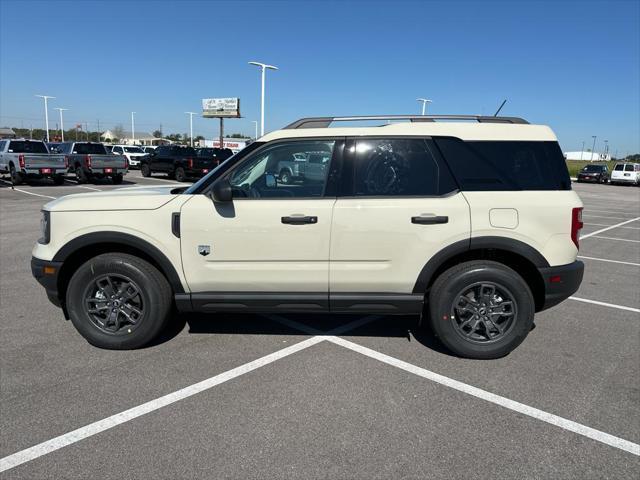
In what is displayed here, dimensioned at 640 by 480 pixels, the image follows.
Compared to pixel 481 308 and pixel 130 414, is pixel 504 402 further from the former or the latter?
pixel 130 414

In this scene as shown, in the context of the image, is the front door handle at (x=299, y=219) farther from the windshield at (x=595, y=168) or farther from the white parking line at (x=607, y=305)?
the windshield at (x=595, y=168)

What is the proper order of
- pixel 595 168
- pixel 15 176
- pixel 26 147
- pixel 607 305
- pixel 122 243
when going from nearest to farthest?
pixel 122 243 < pixel 607 305 < pixel 15 176 < pixel 26 147 < pixel 595 168

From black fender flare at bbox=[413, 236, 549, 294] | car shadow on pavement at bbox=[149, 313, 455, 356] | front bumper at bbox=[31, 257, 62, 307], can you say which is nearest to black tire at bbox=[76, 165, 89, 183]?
car shadow on pavement at bbox=[149, 313, 455, 356]

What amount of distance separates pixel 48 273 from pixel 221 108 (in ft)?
181

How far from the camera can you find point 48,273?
3.96m

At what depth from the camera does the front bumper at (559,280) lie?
385cm

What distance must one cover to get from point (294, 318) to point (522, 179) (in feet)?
8.34

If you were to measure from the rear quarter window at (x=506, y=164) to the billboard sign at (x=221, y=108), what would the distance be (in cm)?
5375

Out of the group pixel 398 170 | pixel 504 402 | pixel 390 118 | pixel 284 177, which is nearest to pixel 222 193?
pixel 284 177

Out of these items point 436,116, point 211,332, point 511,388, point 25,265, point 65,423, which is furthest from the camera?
point 25,265

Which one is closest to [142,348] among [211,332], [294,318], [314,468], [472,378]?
[211,332]

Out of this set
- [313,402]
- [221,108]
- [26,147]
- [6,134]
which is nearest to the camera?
[313,402]

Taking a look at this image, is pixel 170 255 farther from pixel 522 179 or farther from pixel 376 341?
pixel 522 179

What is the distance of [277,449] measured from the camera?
9.05ft
